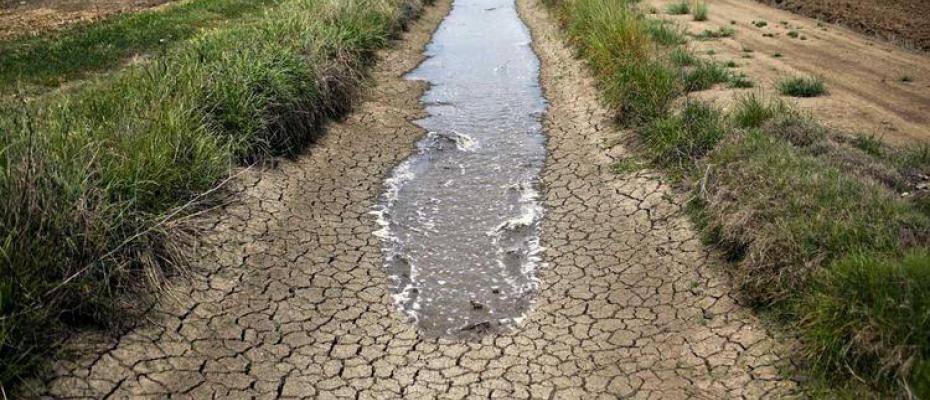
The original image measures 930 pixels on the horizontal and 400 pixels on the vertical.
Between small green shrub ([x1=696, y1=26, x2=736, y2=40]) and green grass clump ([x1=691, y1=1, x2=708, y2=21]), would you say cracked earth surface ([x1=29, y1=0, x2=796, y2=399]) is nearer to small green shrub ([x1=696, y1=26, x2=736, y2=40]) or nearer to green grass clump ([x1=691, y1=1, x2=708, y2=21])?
small green shrub ([x1=696, y1=26, x2=736, y2=40])

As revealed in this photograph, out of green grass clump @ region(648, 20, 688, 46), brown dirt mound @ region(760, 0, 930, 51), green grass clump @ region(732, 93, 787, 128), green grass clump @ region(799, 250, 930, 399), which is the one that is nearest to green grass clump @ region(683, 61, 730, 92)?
green grass clump @ region(732, 93, 787, 128)

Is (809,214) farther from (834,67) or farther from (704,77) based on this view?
(834,67)

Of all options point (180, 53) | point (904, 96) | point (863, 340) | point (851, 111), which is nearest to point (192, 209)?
point (180, 53)

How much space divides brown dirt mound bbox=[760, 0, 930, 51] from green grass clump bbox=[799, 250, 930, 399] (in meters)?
10.9

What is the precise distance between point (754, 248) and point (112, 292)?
4.20 meters

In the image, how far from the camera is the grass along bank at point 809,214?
447 cm

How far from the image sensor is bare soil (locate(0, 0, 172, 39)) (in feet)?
53.9

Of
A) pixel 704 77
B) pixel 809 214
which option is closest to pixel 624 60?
pixel 704 77

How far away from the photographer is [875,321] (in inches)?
175

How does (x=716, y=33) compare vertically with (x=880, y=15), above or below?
above

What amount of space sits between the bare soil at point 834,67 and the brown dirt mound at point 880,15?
394 mm

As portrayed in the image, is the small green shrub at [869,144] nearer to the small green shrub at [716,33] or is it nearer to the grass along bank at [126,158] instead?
the grass along bank at [126,158]

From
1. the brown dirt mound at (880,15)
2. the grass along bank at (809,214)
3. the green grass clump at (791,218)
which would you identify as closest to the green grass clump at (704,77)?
the grass along bank at (809,214)

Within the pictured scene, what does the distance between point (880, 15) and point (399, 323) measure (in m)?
14.6
